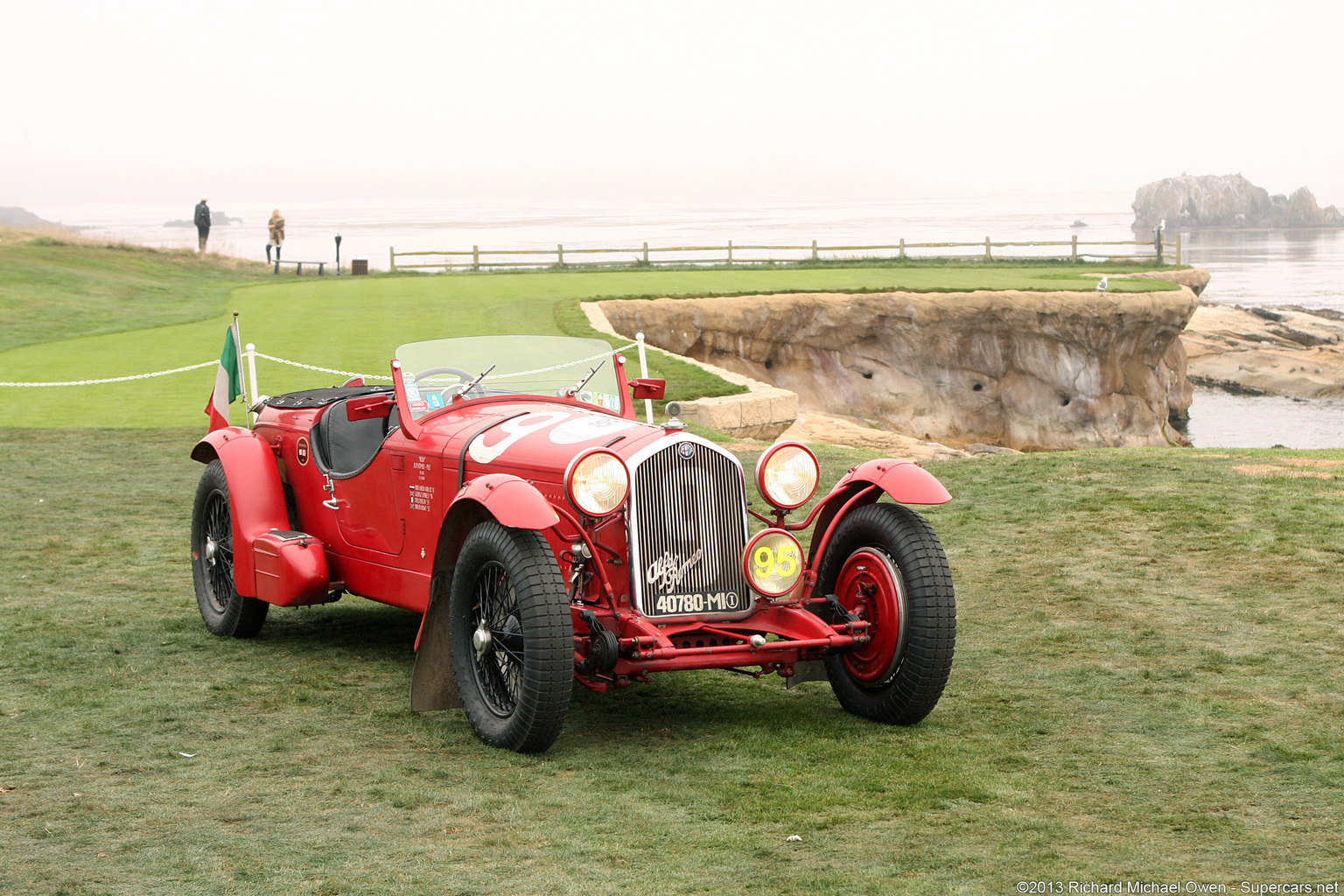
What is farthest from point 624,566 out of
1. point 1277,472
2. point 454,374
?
point 1277,472

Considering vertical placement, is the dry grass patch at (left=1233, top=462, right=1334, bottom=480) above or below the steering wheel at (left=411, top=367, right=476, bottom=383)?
below

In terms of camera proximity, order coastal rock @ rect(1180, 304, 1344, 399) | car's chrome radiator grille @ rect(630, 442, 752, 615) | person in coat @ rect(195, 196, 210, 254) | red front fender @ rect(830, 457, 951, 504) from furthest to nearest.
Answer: coastal rock @ rect(1180, 304, 1344, 399) → person in coat @ rect(195, 196, 210, 254) → red front fender @ rect(830, 457, 951, 504) → car's chrome radiator grille @ rect(630, 442, 752, 615)

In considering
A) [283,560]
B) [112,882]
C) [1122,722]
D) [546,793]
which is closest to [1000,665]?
[1122,722]

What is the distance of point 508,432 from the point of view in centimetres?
585

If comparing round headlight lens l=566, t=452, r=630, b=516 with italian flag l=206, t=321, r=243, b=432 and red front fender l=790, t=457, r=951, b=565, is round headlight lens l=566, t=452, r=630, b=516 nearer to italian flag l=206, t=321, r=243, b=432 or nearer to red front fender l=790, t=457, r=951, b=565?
red front fender l=790, t=457, r=951, b=565

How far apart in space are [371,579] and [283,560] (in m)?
0.53

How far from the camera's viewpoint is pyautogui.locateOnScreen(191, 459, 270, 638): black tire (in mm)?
7074

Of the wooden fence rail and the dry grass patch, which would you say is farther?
the wooden fence rail

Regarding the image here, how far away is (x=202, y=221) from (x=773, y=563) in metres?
40.6

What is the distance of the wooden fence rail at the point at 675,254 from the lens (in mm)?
42625

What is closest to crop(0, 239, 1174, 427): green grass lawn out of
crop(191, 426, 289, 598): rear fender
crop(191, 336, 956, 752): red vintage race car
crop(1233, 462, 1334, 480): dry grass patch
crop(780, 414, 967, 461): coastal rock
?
crop(780, 414, 967, 461): coastal rock

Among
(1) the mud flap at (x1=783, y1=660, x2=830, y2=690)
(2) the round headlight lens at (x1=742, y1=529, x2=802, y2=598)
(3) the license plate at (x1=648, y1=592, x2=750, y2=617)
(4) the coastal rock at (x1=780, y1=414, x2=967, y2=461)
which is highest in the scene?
(2) the round headlight lens at (x1=742, y1=529, x2=802, y2=598)

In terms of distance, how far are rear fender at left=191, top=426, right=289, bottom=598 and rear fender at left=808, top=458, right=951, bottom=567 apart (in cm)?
316

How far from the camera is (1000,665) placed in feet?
20.5
